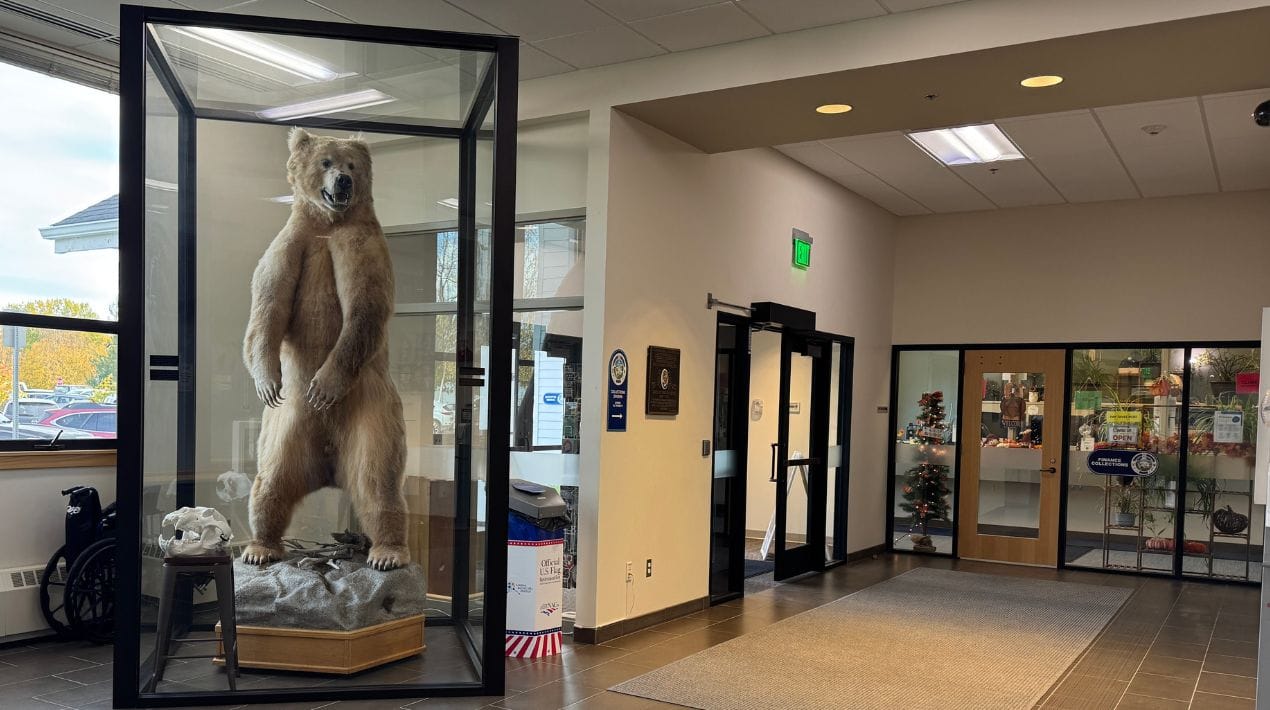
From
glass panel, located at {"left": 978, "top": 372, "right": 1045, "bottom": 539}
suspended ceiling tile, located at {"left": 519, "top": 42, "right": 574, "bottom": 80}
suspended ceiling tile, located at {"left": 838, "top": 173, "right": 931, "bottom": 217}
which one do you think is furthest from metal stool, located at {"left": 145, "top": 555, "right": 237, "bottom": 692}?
glass panel, located at {"left": 978, "top": 372, "right": 1045, "bottom": 539}

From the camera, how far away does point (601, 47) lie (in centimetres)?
530

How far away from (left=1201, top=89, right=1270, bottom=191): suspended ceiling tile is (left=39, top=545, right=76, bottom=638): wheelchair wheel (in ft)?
22.6

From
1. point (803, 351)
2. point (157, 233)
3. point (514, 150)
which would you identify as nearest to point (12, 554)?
point (157, 233)

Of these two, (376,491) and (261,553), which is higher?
(376,491)

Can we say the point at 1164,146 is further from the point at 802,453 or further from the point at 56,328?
the point at 56,328

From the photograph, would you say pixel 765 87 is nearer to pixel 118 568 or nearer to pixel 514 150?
pixel 514 150

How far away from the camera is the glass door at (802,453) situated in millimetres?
7578

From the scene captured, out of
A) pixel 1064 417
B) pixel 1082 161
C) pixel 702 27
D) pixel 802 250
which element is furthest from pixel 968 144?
pixel 1064 417

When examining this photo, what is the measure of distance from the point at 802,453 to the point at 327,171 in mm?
4903

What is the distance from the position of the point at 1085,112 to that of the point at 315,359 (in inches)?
190

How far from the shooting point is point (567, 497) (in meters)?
5.70

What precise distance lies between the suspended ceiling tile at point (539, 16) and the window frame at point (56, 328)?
→ 245cm

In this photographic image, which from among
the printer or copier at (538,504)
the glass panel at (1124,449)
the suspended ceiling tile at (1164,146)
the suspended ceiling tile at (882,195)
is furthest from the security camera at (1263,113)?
the printer or copier at (538,504)

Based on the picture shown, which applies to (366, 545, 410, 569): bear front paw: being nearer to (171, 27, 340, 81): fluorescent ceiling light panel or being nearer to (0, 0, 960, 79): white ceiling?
(171, 27, 340, 81): fluorescent ceiling light panel
